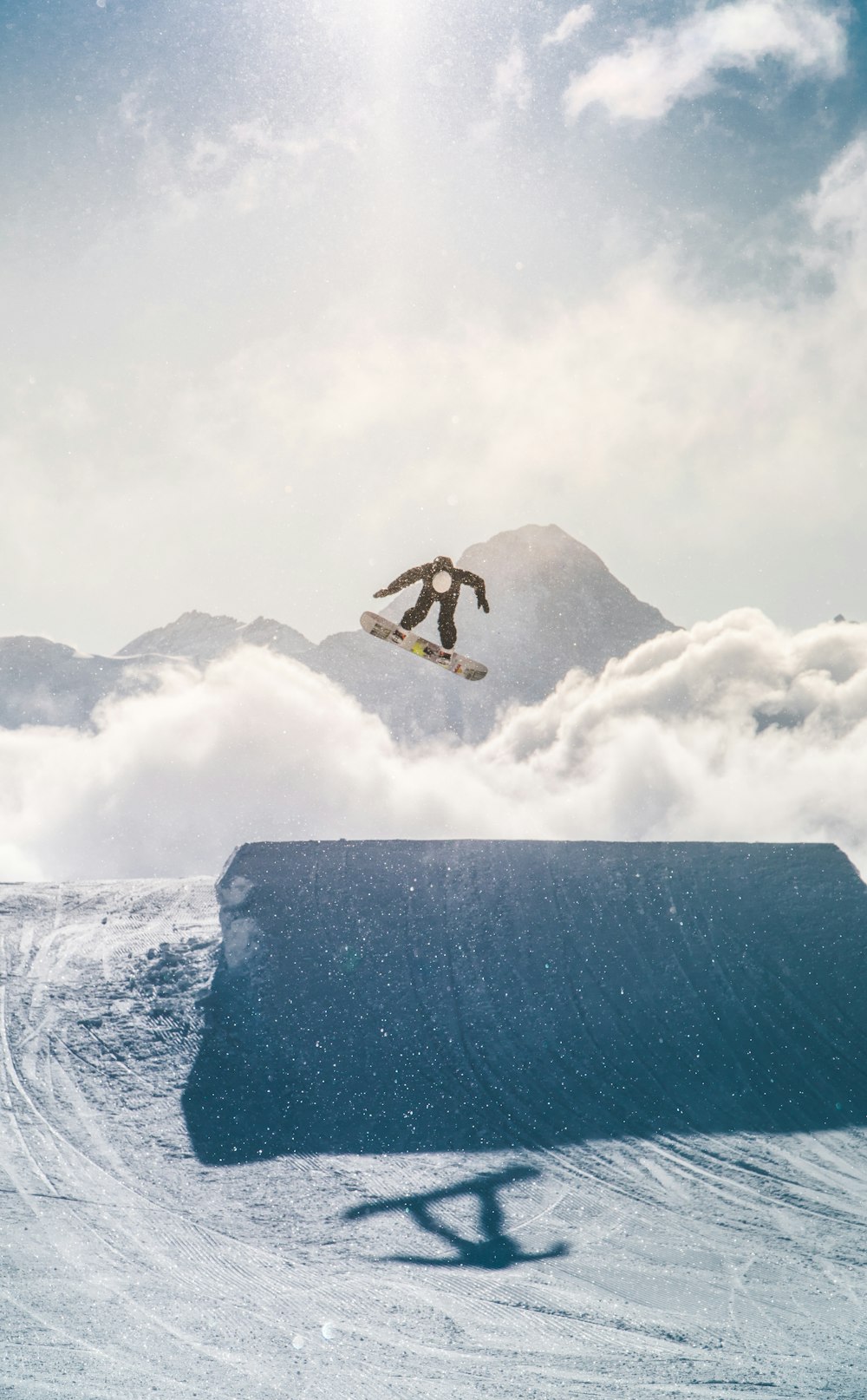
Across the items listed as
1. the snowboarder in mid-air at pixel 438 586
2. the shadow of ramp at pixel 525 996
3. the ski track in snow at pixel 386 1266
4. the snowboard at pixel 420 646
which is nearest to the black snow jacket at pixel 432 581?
the snowboarder in mid-air at pixel 438 586

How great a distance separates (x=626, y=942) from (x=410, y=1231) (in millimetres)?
13907

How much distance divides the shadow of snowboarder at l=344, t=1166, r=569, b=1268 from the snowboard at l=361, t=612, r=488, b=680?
742 cm

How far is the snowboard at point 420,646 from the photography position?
46.2 feet

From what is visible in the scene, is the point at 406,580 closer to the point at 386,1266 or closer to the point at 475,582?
the point at 475,582

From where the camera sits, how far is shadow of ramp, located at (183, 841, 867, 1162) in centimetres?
1731

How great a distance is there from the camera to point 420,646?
48.0 ft

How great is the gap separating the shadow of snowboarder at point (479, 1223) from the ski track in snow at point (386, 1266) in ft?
0.61

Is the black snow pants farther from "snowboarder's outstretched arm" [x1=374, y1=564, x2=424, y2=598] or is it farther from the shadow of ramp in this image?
the shadow of ramp

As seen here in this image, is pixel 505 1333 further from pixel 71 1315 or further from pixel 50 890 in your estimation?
pixel 50 890

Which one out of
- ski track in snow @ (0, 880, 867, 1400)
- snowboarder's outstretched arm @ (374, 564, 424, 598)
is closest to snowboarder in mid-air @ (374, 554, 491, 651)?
snowboarder's outstretched arm @ (374, 564, 424, 598)

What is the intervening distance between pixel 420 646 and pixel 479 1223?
26.6ft

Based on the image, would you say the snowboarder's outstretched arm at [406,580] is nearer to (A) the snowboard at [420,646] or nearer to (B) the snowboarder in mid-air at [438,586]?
(B) the snowboarder in mid-air at [438,586]

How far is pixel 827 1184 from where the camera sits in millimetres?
14359

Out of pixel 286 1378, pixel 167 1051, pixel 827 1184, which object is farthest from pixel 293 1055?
pixel 286 1378
